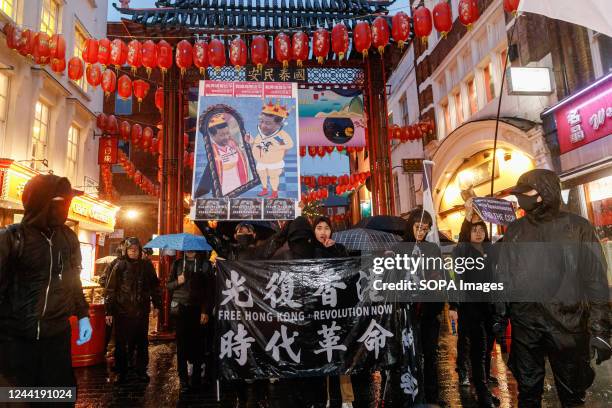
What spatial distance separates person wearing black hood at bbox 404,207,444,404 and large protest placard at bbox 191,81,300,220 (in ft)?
10.6

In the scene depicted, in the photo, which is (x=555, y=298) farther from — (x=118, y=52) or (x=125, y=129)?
(x=125, y=129)

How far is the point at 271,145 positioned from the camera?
802 cm

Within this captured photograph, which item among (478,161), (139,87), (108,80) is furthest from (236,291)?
(478,161)

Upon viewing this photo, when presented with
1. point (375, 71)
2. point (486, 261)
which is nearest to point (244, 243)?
point (486, 261)

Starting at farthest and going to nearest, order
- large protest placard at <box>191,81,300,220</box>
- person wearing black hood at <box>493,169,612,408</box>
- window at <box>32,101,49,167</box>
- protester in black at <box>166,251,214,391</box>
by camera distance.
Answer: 1. window at <box>32,101,49,167</box>
2. large protest placard at <box>191,81,300,220</box>
3. protester in black at <box>166,251,214,391</box>
4. person wearing black hood at <box>493,169,612,408</box>

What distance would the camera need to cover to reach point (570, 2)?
3.54m

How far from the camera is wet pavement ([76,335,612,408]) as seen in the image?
466 centimetres

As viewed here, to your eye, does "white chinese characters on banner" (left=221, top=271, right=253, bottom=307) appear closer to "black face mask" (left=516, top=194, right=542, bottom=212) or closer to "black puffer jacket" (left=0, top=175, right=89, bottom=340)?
"black puffer jacket" (left=0, top=175, right=89, bottom=340)

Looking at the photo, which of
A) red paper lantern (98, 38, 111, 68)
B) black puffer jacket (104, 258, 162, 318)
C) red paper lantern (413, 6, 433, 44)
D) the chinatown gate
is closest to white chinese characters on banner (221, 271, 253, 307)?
black puffer jacket (104, 258, 162, 318)

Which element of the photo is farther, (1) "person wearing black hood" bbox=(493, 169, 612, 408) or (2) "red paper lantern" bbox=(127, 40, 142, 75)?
(2) "red paper lantern" bbox=(127, 40, 142, 75)

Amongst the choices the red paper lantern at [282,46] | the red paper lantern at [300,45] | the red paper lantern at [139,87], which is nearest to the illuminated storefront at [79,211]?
the red paper lantern at [139,87]

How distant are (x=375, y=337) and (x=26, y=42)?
385 inches

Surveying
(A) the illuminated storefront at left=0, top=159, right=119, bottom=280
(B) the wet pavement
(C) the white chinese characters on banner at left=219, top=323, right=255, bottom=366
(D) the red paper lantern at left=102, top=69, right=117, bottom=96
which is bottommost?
(B) the wet pavement

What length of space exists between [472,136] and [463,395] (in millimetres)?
11051
